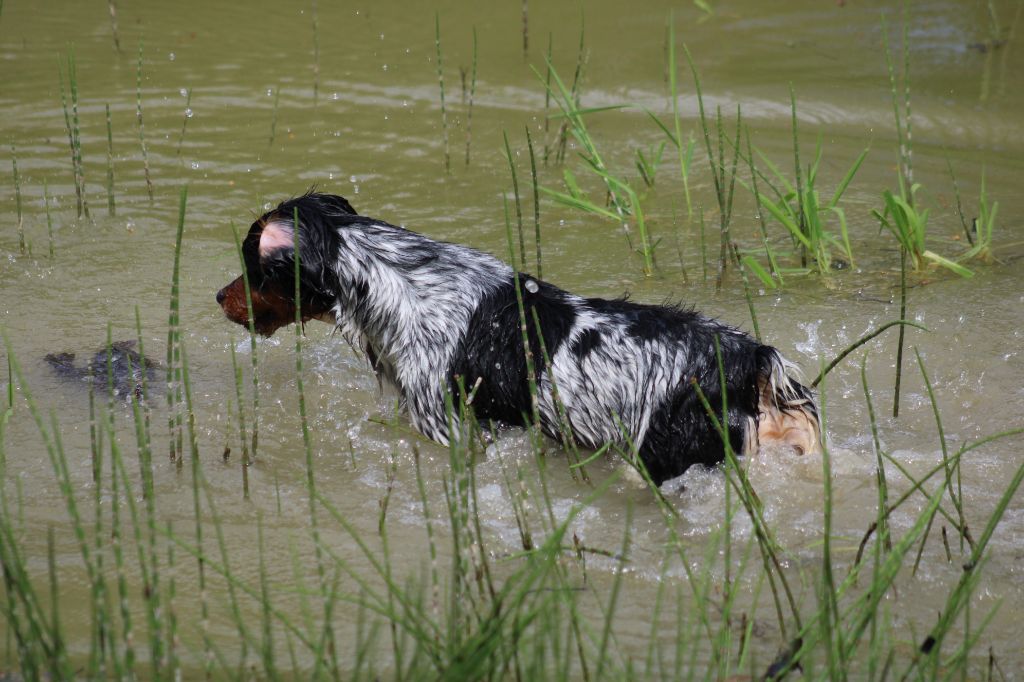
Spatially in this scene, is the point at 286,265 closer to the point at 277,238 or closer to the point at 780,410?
the point at 277,238

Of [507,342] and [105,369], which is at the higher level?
[507,342]

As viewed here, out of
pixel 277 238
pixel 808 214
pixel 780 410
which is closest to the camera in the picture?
pixel 780 410

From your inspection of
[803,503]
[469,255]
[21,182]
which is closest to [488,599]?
[803,503]

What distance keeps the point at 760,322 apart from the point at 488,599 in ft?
7.60

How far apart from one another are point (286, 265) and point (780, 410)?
1812 millimetres

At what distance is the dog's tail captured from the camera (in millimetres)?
3814

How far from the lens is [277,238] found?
404cm

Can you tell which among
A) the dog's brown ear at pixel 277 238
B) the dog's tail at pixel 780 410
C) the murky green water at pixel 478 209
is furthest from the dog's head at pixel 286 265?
the dog's tail at pixel 780 410

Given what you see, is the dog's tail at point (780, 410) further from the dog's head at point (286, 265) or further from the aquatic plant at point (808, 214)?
the dog's head at point (286, 265)

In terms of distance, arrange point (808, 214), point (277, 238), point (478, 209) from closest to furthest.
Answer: point (277, 238) → point (808, 214) → point (478, 209)

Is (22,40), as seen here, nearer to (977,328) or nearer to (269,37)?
(269,37)

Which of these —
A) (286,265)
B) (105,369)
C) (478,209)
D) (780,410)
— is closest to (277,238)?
(286,265)

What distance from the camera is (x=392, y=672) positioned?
2982mm

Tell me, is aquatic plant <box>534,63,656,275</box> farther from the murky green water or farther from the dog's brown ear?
the dog's brown ear
